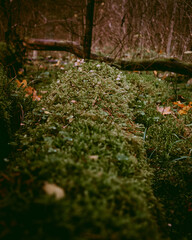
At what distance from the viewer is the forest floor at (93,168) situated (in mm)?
1041

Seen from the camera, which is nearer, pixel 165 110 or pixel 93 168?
pixel 93 168

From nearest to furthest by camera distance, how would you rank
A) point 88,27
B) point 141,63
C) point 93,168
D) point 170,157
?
1. point 93,168
2. point 170,157
3. point 88,27
4. point 141,63

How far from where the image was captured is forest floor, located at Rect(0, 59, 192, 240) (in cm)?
104

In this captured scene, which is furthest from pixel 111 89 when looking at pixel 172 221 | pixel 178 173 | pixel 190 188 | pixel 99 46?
pixel 99 46

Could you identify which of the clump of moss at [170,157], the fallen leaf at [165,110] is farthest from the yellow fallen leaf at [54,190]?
the fallen leaf at [165,110]

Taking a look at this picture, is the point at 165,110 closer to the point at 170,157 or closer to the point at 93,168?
the point at 170,157

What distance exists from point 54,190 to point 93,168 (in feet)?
1.39

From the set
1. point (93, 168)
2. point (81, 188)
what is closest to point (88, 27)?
point (93, 168)

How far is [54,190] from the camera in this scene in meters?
1.17

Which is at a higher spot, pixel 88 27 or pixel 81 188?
pixel 88 27

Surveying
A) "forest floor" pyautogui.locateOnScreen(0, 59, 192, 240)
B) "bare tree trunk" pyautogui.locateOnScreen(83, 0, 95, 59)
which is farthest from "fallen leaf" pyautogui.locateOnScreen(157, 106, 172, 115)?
"bare tree trunk" pyautogui.locateOnScreen(83, 0, 95, 59)

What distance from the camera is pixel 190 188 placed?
234 cm

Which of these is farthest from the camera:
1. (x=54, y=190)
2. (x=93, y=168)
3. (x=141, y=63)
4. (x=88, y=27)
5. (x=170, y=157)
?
(x=141, y=63)

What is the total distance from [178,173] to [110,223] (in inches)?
74.0
